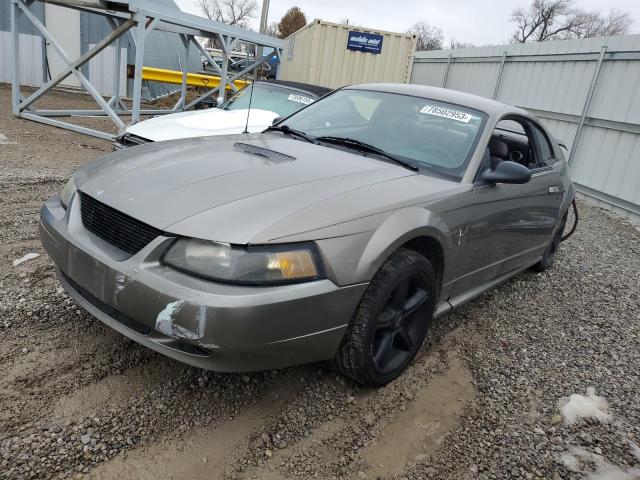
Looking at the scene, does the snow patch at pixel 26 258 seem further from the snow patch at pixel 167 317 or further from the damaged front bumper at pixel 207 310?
the snow patch at pixel 167 317

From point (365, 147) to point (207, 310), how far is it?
1.69 metres

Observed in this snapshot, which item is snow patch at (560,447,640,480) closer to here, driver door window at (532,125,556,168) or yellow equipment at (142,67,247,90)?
driver door window at (532,125,556,168)

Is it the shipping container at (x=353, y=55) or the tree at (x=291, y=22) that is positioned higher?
the tree at (x=291, y=22)

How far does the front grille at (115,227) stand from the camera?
2.20 meters

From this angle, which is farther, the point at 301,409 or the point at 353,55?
the point at 353,55

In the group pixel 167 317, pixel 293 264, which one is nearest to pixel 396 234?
pixel 293 264

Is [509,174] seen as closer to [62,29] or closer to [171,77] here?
[171,77]

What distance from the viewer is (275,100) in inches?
276

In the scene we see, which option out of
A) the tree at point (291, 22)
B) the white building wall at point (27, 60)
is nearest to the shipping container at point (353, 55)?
the white building wall at point (27, 60)

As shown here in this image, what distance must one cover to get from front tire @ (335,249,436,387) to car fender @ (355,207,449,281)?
0.10m

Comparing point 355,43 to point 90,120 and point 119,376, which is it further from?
point 119,376

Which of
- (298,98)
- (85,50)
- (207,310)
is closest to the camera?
(207,310)

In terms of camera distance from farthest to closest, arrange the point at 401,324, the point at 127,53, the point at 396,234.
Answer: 1. the point at 127,53
2. the point at 401,324
3. the point at 396,234

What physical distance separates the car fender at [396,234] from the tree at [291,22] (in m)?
74.3
